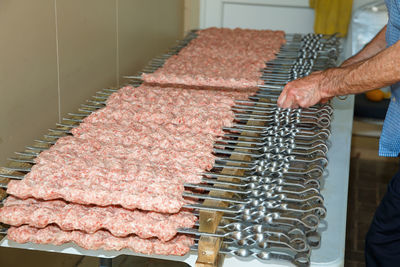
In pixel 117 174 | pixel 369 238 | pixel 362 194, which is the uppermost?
pixel 117 174

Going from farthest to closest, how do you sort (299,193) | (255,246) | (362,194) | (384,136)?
1. (362,194)
2. (384,136)
3. (299,193)
4. (255,246)

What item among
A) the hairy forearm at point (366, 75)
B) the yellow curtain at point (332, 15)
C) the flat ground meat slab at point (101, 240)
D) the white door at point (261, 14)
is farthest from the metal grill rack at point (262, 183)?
the white door at point (261, 14)

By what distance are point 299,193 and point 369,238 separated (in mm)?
807

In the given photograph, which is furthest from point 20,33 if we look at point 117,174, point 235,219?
point 235,219

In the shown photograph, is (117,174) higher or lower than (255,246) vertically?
higher

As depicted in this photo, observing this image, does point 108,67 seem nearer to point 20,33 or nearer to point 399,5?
point 20,33

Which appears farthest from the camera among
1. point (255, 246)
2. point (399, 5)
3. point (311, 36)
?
point (311, 36)

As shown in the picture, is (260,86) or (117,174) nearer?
(117,174)

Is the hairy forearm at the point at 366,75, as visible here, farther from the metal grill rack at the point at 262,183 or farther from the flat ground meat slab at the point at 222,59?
the flat ground meat slab at the point at 222,59

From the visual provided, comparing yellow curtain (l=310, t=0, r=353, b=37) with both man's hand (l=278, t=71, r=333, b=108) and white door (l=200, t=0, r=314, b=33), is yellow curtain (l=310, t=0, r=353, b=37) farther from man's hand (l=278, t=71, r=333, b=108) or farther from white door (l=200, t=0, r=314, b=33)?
man's hand (l=278, t=71, r=333, b=108)

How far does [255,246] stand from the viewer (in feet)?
5.08

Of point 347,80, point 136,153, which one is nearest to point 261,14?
point 347,80

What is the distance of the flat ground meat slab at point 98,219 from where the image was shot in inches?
61.9

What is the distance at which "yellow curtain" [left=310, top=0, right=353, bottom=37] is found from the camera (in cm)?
447
